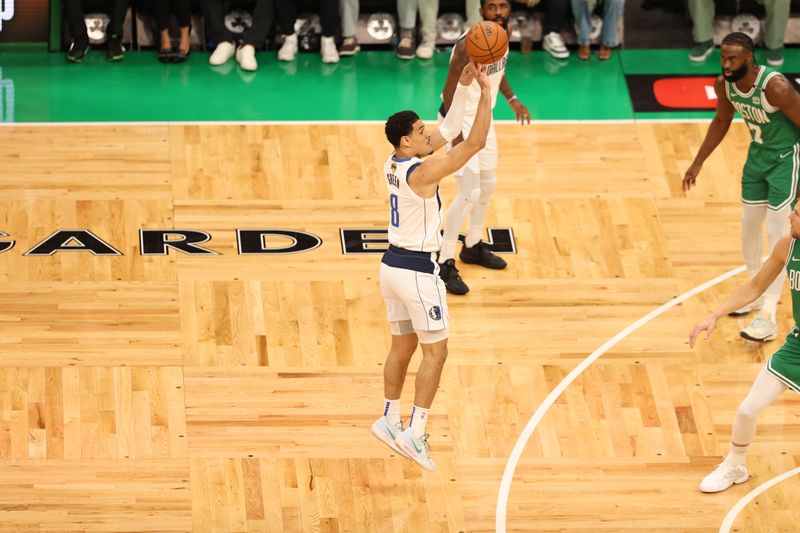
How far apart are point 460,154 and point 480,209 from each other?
9.58 feet

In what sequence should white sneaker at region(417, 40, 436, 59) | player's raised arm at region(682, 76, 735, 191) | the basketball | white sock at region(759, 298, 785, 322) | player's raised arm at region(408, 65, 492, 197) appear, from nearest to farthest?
1. player's raised arm at region(408, 65, 492, 197)
2. the basketball
3. player's raised arm at region(682, 76, 735, 191)
4. white sock at region(759, 298, 785, 322)
5. white sneaker at region(417, 40, 436, 59)

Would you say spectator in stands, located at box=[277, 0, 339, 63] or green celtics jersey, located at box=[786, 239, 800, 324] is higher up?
green celtics jersey, located at box=[786, 239, 800, 324]

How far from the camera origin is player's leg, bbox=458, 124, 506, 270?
10.3 metres

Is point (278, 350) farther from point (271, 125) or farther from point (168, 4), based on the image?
point (168, 4)

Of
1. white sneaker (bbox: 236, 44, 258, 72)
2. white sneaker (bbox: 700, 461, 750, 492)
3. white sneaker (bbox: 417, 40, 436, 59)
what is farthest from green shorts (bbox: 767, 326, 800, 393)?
white sneaker (bbox: 236, 44, 258, 72)

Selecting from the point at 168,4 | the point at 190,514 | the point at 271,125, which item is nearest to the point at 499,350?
the point at 190,514

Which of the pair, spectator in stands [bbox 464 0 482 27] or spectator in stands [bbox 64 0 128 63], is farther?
spectator in stands [bbox 464 0 482 27]

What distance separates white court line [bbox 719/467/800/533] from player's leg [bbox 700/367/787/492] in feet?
0.36

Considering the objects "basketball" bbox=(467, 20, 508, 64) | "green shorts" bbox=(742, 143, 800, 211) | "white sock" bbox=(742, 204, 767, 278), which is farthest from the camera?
"white sock" bbox=(742, 204, 767, 278)

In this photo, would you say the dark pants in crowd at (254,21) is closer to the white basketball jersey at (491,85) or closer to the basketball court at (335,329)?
the basketball court at (335,329)

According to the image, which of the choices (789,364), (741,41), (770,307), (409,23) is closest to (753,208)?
(770,307)

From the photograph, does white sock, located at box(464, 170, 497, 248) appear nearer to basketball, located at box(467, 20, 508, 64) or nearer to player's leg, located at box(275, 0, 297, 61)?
basketball, located at box(467, 20, 508, 64)

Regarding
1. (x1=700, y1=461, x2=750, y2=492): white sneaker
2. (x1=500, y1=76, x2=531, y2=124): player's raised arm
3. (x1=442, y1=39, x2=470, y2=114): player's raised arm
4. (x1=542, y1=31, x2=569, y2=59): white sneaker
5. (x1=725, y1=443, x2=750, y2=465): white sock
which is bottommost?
(x1=700, y1=461, x2=750, y2=492): white sneaker

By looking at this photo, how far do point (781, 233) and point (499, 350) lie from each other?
2.09m
